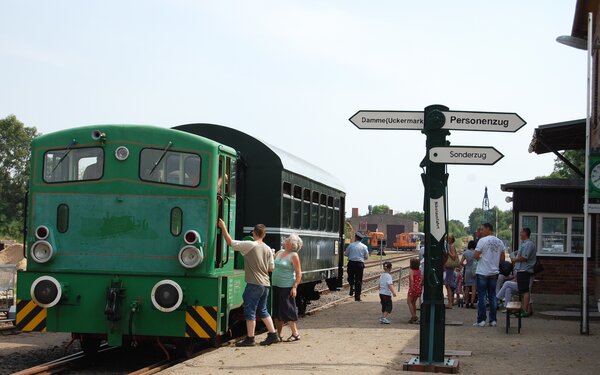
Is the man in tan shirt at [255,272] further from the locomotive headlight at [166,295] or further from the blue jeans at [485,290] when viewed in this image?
the blue jeans at [485,290]

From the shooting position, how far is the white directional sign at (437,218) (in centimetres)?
1077

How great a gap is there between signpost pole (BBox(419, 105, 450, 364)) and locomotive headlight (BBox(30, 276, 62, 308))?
4272mm

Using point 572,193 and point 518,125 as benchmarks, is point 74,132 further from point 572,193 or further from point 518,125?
point 572,193

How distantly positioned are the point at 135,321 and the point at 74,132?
2.45m

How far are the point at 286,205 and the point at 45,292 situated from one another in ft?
15.8

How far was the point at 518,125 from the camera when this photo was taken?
35.2 feet

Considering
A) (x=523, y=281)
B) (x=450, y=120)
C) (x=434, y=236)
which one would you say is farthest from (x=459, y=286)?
(x=450, y=120)

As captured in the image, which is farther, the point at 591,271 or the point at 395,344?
the point at 591,271

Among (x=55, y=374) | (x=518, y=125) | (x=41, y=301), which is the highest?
(x=518, y=125)

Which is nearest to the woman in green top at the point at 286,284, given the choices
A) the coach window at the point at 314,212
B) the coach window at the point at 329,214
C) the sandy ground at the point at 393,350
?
the sandy ground at the point at 393,350

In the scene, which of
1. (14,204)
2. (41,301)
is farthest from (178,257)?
(14,204)

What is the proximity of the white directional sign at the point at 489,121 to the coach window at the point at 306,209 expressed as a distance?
5.90 m

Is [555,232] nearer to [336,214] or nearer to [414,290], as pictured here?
[336,214]

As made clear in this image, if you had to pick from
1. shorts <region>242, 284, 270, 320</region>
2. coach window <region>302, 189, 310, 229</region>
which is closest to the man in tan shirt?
shorts <region>242, 284, 270, 320</region>
